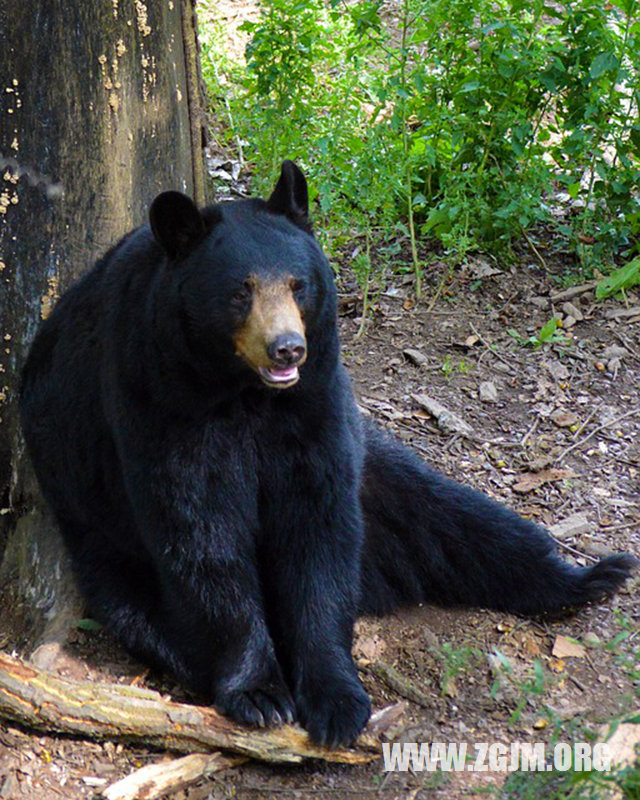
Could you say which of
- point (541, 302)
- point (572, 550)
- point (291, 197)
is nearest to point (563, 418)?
point (572, 550)

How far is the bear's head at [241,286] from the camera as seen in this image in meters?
3.41

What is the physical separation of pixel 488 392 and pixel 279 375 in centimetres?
253

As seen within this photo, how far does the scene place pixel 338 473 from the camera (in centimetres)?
387

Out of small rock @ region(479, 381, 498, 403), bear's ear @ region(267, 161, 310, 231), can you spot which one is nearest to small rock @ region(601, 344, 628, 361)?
small rock @ region(479, 381, 498, 403)

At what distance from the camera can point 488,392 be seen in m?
5.70

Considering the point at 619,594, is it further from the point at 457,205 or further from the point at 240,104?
the point at 240,104

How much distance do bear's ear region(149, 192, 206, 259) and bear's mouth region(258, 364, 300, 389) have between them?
51cm

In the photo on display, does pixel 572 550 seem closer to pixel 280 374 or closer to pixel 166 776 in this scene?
pixel 280 374

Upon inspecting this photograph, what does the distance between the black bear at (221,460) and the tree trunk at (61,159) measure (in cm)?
16

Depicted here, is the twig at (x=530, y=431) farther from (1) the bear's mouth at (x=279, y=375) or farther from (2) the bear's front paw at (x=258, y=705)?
(1) the bear's mouth at (x=279, y=375)

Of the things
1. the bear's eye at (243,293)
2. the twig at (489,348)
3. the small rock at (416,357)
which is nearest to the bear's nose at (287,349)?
the bear's eye at (243,293)

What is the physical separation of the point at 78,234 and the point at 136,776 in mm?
2127

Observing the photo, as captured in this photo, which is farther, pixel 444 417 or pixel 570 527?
pixel 444 417

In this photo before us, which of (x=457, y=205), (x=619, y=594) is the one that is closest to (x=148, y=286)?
(x=619, y=594)
